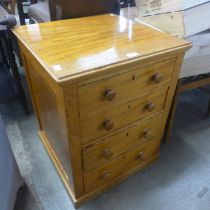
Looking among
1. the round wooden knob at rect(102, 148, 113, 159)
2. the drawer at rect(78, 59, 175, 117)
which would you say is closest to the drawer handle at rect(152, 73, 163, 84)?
the drawer at rect(78, 59, 175, 117)

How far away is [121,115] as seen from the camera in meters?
0.94

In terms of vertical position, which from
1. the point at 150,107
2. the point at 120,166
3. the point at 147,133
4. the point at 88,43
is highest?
the point at 88,43

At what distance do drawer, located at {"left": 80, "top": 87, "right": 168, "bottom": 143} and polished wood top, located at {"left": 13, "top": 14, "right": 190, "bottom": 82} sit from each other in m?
0.21

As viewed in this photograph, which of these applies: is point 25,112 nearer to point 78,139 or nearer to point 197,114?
point 78,139

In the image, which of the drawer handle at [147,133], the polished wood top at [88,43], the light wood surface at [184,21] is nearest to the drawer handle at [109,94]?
the polished wood top at [88,43]

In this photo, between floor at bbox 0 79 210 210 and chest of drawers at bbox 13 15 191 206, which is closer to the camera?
chest of drawers at bbox 13 15 191 206

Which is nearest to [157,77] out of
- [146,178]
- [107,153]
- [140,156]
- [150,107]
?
[150,107]

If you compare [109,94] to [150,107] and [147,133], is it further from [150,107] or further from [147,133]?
[147,133]

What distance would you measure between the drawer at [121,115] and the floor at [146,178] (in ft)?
1.49

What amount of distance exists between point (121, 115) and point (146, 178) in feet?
1.82

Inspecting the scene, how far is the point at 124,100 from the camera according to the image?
2.92 ft

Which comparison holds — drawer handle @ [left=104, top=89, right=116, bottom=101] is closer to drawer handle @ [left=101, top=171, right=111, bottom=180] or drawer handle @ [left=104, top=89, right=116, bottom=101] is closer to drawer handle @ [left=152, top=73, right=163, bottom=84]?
drawer handle @ [left=152, top=73, right=163, bottom=84]

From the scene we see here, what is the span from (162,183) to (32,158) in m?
0.80

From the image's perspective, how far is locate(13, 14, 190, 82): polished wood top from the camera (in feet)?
2.38
